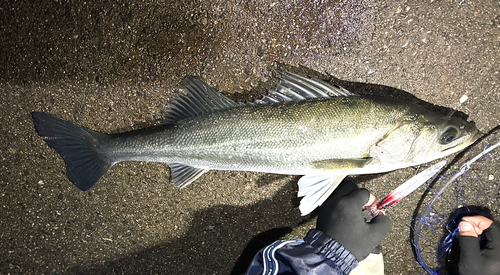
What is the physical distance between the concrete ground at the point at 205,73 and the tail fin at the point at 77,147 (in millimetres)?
264

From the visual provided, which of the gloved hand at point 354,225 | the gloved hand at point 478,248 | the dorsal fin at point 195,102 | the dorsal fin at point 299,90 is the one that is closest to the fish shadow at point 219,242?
the gloved hand at point 354,225

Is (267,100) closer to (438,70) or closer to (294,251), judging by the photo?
(294,251)

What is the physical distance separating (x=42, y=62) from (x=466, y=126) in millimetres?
3926

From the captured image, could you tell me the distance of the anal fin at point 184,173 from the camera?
250 cm

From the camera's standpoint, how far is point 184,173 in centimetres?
252

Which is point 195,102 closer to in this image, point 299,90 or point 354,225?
point 299,90

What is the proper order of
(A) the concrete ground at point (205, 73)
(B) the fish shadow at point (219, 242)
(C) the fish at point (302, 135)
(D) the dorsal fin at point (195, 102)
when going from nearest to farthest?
1. (C) the fish at point (302, 135)
2. (D) the dorsal fin at point (195, 102)
3. (A) the concrete ground at point (205, 73)
4. (B) the fish shadow at point (219, 242)

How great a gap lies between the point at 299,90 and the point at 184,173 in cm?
128

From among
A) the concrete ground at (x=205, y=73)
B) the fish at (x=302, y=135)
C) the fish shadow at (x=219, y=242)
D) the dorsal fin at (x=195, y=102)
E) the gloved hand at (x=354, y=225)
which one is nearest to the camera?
the fish at (x=302, y=135)

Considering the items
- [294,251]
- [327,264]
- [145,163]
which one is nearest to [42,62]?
[145,163]

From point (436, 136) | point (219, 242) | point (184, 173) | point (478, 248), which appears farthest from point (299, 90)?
point (478, 248)

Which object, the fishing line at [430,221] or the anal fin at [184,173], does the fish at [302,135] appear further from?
the fishing line at [430,221]

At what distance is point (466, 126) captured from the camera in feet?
7.38

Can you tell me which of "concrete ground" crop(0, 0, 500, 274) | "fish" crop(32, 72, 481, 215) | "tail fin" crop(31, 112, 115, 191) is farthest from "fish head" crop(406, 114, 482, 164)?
"tail fin" crop(31, 112, 115, 191)
